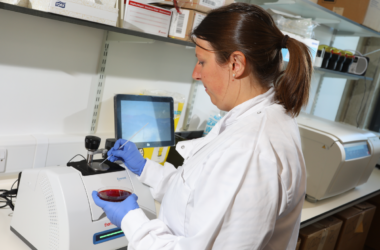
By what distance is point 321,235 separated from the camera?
5.91ft

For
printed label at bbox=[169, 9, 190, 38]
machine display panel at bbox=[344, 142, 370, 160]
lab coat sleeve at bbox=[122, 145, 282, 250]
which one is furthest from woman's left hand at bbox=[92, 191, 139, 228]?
machine display panel at bbox=[344, 142, 370, 160]

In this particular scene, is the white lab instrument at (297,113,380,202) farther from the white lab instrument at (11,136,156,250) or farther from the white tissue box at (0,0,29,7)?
the white tissue box at (0,0,29,7)

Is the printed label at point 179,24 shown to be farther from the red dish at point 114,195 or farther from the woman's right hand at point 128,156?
the red dish at point 114,195

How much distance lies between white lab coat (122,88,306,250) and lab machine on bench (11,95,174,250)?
5.6 inches

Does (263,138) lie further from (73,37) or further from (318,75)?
(318,75)

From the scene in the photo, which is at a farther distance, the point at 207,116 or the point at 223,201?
the point at 207,116

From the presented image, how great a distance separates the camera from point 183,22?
1.42 meters

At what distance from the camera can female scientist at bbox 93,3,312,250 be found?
70cm

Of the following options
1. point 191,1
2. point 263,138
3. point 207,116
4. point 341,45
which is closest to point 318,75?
point 341,45

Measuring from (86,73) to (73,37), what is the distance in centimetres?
17

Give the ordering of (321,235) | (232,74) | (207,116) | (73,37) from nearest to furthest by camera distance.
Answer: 1. (232,74)
2. (73,37)
3. (321,235)
4. (207,116)

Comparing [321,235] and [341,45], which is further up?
[341,45]

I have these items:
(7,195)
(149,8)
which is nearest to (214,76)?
(149,8)

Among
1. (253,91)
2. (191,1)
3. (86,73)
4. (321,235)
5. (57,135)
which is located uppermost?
(191,1)
